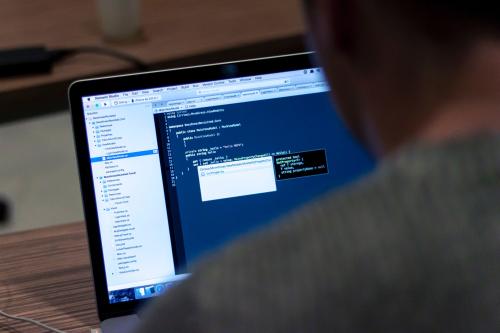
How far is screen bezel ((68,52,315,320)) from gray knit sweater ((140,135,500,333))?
500 mm

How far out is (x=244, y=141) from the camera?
0.93m

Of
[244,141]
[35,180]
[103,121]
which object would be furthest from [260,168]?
[35,180]

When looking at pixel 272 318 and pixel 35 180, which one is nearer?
pixel 272 318

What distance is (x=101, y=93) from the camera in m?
0.90

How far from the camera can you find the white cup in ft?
5.12

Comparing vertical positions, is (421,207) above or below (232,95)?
below

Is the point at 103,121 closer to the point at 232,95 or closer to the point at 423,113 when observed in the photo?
the point at 232,95

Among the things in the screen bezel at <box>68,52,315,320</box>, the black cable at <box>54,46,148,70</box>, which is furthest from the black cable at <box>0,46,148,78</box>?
the screen bezel at <box>68,52,315,320</box>

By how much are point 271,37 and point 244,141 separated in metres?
0.70

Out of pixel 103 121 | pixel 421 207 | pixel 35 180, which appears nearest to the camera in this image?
pixel 421 207

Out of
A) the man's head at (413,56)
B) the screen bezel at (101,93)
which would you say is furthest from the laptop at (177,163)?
the man's head at (413,56)

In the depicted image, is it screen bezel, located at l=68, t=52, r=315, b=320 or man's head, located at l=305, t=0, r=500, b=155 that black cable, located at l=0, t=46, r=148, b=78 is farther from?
man's head, located at l=305, t=0, r=500, b=155

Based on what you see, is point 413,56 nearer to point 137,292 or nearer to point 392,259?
point 392,259

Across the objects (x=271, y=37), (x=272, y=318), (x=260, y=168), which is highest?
(x=271, y=37)
